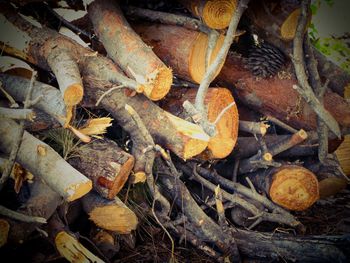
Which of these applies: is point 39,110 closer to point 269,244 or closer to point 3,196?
point 3,196

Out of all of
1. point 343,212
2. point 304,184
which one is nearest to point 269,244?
point 304,184

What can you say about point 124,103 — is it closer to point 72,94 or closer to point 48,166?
point 72,94

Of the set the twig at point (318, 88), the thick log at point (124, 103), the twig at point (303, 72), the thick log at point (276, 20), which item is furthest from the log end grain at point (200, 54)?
the twig at point (318, 88)

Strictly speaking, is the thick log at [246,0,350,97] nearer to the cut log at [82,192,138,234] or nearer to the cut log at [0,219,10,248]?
the cut log at [82,192,138,234]

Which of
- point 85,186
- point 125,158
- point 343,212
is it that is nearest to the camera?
point 85,186

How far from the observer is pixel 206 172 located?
289cm

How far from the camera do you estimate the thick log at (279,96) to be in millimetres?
2824

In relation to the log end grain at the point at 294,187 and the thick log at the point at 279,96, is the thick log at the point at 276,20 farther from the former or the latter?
the log end grain at the point at 294,187

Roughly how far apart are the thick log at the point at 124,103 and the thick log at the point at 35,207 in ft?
2.38

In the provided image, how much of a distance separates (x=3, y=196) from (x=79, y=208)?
572mm

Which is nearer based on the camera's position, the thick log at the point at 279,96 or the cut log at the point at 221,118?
the cut log at the point at 221,118

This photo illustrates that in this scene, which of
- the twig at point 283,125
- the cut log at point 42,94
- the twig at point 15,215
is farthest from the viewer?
the twig at point 283,125

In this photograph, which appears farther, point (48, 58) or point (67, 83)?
point (48, 58)

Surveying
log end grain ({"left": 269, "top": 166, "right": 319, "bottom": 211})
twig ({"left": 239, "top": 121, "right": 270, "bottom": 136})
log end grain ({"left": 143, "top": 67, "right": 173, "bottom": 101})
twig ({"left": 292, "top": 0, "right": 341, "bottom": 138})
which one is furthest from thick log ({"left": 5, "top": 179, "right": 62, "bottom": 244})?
twig ({"left": 292, "top": 0, "right": 341, "bottom": 138})
